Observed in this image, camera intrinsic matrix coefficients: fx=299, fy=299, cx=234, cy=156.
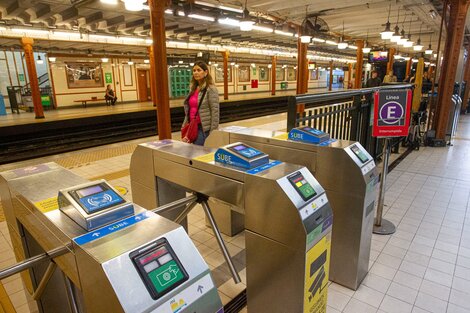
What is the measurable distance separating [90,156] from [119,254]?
6.16 meters

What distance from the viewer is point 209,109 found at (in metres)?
3.50

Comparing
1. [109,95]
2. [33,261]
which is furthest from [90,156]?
[109,95]

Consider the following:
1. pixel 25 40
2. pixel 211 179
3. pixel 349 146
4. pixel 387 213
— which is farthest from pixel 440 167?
pixel 25 40

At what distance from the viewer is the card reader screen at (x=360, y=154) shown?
217cm

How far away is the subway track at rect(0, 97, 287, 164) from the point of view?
830cm

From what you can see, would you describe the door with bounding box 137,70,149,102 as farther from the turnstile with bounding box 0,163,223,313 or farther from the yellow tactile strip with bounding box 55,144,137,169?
the turnstile with bounding box 0,163,223,313

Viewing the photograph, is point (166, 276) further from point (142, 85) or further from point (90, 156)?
point (142, 85)

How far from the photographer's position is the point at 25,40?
1033 centimetres

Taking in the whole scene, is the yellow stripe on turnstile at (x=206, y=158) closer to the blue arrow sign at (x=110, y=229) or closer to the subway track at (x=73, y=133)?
the blue arrow sign at (x=110, y=229)

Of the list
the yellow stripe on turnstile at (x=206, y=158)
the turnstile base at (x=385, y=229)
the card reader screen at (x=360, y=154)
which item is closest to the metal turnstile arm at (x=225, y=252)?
the yellow stripe on turnstile at (x=206, y=158)

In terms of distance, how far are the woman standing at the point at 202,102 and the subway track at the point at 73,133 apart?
5779 millimetres

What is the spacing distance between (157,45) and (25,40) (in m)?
7.55

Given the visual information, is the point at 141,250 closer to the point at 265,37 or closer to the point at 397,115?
the point at 397,115

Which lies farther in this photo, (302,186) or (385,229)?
(385,229)
